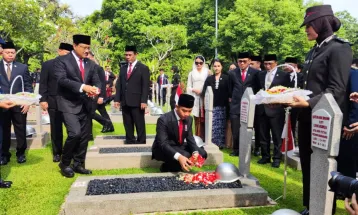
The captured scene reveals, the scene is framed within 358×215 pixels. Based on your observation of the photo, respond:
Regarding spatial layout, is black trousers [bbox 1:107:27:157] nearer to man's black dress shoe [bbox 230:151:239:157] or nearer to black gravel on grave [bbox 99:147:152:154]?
black gravel on grave [bbox 99:147:152:154]

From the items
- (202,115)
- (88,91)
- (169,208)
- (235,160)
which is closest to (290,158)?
(235,160)

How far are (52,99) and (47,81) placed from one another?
0.39m

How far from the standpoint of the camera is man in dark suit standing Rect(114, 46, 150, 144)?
8125mm

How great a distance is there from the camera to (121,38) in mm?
44031

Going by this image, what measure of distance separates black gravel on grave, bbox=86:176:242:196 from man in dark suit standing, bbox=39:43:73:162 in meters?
2.62

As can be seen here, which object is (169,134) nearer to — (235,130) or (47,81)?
(235,130)

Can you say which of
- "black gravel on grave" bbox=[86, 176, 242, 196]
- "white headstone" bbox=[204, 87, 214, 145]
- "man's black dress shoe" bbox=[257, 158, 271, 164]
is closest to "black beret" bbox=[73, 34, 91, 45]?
"black gravel on grave" bbox=[86, 176, 242, 196]

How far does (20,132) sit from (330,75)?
6.06 m

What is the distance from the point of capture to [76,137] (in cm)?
632

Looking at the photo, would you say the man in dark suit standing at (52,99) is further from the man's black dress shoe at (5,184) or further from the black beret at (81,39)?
the man's black dress shoe at (5,184)

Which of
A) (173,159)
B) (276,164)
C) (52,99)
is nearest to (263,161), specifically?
(276,164)

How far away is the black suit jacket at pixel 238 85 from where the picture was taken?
8.25 meters

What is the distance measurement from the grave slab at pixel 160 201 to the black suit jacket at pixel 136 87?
3.31 metres

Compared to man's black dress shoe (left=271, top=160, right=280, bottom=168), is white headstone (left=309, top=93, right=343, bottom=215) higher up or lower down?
higher up
